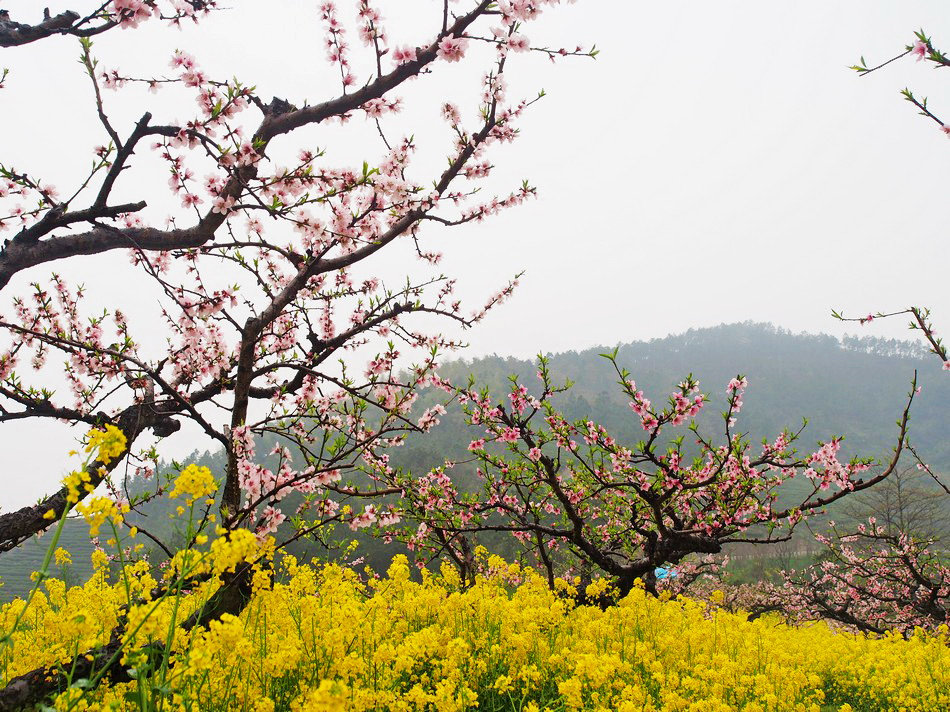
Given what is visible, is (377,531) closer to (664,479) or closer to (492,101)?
(664,479)

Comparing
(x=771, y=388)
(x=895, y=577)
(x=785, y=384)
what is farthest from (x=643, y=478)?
(x=785, y=384)

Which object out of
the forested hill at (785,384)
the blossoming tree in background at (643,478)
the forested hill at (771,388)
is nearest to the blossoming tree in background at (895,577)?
the blossoming tree in background at (643,478)

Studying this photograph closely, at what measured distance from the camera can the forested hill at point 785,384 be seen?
124 metres

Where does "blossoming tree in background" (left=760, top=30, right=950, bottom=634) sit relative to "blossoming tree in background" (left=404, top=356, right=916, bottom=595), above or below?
below

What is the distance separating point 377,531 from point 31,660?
3.64m

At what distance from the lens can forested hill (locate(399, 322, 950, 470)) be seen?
124 meters

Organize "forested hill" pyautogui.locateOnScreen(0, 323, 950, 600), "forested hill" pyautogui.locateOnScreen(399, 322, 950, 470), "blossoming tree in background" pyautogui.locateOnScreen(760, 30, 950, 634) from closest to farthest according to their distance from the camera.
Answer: "blossoming tree in background" pyautogui.locateOnScreen(760, 30, 950, 634) → "forested hill" pyautogui.locateOnScreen(0, 323, 950, 600) → "forested hill" pyautogui.locateOnScreen(399, 322, 950, 470)

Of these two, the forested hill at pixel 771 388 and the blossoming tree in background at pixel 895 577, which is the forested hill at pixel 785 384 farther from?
the blossoming tree in background at pixel 895 577

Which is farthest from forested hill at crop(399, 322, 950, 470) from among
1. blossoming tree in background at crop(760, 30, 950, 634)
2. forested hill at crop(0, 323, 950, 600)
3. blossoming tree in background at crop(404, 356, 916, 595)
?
blossoming tree in background at crop(404, 356, 916, 595)

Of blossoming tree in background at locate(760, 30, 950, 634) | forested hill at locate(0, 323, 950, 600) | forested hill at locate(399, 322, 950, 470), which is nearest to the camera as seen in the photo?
blossoming tree in background at locate(760, 30, 950, 634)

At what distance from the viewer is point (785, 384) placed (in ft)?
550

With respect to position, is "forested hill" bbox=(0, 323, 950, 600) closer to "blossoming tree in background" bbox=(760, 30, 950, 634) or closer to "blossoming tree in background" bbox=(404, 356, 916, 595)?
"blossoming tree in background" bbox=(760, 30, 950, 634)

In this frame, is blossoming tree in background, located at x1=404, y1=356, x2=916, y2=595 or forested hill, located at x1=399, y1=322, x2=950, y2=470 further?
forested hill, located at x1=399, y1=322, x2=950, y2=470

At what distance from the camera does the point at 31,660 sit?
4.34 meters
